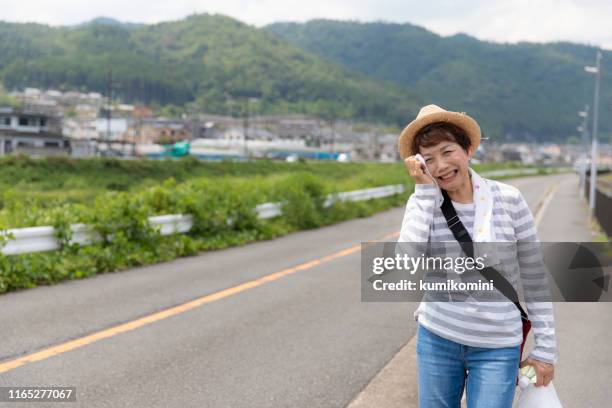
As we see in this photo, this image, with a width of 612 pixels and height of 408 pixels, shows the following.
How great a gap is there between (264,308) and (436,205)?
524 cm

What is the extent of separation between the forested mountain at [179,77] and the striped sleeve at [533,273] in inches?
6137

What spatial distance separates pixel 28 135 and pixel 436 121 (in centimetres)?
7614

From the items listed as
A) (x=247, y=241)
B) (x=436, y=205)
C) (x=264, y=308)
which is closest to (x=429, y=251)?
(x=436, y=205)

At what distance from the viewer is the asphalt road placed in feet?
15.9

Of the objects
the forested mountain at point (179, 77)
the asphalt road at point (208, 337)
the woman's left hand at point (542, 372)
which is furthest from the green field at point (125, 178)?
the forested mountain at point (179, 77)

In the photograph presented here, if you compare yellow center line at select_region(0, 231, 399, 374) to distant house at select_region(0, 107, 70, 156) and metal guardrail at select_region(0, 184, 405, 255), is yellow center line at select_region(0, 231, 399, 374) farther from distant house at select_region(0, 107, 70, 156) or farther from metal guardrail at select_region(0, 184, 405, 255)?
distant house at select_region(0, 107, 70, 156)

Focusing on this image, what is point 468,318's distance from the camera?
2.65 m

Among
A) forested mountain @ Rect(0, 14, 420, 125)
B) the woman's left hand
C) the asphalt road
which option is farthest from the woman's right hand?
forested mountain @ Rect(0, 14, 420, 125)

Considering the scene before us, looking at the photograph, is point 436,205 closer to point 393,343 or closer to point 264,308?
point 393,343

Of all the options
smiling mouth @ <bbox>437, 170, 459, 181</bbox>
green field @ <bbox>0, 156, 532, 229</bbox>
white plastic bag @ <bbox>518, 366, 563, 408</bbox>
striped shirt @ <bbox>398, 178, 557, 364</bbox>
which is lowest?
green field @ <bbox>0, 156, 532, 229</bbox>

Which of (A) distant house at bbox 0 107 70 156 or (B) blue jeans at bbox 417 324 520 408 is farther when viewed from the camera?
(A) distant house at bbox 0 107 70 156

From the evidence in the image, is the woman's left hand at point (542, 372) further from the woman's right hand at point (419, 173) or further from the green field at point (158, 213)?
the green field at point (158, 213)

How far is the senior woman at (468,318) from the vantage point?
2615mm

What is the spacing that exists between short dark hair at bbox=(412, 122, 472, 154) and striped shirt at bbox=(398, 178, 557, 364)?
0.25 meters
